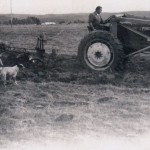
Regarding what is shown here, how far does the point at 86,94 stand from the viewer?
7234mm

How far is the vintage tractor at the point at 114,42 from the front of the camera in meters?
8.84

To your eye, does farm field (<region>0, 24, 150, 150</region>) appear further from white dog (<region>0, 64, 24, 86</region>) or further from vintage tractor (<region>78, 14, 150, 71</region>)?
vintage tractor (<region>78, 14, 150, 71</region>)

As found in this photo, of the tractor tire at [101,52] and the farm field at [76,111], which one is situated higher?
the tractor tire at [101,52]

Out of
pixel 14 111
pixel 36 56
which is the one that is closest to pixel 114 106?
pixel 14 111

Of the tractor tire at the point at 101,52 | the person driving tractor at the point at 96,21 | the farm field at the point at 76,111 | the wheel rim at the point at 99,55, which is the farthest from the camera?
the person driving tractor at the point at 96,21

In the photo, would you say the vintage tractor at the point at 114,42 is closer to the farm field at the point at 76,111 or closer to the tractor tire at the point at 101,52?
the tractor tire at the point at 101,52

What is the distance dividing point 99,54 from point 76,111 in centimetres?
302

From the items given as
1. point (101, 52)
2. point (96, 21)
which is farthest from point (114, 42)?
point (96, 21)

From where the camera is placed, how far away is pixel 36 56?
10.1 meters

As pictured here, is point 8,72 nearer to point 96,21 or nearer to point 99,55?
point 99,55

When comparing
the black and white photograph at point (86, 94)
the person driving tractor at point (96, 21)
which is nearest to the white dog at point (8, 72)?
the black and white photograph at point (86, 94)

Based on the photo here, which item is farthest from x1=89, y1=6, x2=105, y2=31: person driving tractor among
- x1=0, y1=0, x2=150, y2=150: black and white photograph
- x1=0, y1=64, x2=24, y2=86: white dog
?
x1=0, y1=64, x2=24, y2=86: white dog

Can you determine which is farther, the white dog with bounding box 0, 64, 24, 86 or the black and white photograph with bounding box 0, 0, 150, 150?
the white dog with bounding box 0, 64, 24, 86

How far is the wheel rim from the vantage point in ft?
29.2
